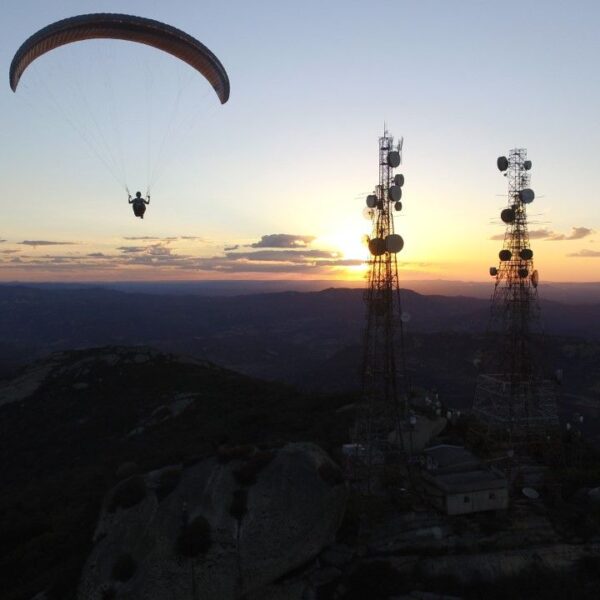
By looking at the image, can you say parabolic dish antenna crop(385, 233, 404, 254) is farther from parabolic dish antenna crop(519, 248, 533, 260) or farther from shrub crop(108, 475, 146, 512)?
shrub crop(108, 475, 146, 512)

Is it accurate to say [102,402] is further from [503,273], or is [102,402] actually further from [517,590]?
[517,590]

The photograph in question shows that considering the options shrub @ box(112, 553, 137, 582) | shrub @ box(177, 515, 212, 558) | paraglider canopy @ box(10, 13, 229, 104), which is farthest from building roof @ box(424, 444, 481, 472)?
paraglider canopy @ box(10, 13, 229, 104)

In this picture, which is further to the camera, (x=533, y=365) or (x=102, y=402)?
(x=102, y=402)

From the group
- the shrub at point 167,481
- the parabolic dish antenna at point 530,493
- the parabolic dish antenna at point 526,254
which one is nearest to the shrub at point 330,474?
the shrub at point 167,481

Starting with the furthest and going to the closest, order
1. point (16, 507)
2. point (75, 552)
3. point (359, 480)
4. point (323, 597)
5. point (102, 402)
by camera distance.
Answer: point (102, 402) < point (16, 507) < point (359, 480) < point (75, 552) < point (323, 597)

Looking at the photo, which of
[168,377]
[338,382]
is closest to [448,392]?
[338,382]

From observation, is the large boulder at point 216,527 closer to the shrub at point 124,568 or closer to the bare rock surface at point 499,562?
the shrub at point 124,568
